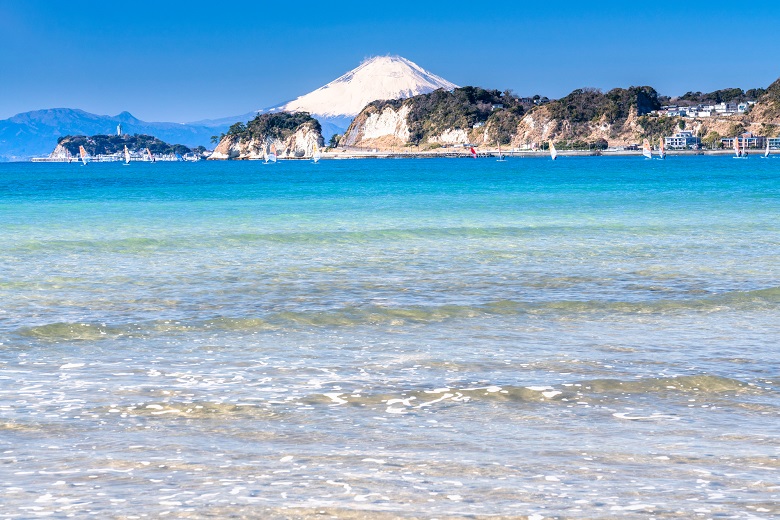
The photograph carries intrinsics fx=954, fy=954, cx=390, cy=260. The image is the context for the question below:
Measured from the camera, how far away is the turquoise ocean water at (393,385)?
7465 millimetres

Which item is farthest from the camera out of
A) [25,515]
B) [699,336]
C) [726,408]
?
[699,336]

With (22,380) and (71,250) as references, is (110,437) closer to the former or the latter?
(22,380)

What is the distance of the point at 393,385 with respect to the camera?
11078 millimetres

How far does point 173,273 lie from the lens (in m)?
22.2

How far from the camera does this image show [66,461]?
26.9 ft

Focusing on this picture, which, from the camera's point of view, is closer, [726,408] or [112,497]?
[112,497]

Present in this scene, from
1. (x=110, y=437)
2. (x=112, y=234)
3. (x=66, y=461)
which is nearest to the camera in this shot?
(x=66, y=461)

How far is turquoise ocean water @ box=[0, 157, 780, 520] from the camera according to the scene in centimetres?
746

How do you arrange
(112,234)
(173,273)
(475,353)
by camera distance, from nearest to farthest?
(475,353), (173,273), (112,234)

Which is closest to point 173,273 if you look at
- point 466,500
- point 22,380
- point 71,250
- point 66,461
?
point 71,250

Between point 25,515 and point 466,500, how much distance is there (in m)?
3.26

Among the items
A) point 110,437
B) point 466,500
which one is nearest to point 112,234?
point 110,437

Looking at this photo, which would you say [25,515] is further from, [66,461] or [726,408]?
[726,408]

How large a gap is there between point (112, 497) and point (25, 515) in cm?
64
